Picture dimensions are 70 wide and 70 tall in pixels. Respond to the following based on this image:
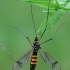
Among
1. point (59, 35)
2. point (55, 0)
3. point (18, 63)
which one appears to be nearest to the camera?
point (55, 0)

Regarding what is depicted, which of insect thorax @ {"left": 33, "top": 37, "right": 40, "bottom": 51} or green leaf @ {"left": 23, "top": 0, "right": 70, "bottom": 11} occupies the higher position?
green leaf @ {"left": 23, "top": 0, "right": 70, "bottom": 11}

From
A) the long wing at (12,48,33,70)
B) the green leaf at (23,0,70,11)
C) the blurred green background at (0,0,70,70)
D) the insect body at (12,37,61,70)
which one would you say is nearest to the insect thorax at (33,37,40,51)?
the insect body at (12,37,61,70)

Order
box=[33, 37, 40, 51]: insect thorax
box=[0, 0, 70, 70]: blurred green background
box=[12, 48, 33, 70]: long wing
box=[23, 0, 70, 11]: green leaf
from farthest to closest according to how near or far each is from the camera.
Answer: box=[0, 0, 70, 70]: blurred green background < box=[33, 37, 40, 51]: insect thorax < box=[12, 48, 33, 70]: long wing < box=[23, 0, 70, 11]: green leaf

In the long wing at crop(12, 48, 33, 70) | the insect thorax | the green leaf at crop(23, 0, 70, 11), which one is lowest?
the long wing at crop(12, 48, 33, 70)

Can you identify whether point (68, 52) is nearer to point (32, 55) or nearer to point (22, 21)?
point (22, 21)

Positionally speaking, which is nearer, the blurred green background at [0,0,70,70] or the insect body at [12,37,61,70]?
the insect body at [12,37,61,70]

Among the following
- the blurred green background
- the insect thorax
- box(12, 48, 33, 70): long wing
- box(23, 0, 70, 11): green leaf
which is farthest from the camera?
the blurred green background

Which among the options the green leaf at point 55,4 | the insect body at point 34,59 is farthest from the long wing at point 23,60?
the green leaf at point 55,4

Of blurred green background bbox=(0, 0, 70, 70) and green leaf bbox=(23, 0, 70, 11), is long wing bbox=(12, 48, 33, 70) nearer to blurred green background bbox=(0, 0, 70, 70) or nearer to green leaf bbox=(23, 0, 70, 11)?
green leaf bbox=(23, 0, 70, 11)

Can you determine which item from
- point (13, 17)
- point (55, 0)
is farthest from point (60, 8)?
point (13, 17)

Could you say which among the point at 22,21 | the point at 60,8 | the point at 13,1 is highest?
the point at 13,1

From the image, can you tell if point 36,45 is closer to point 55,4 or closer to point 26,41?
point 55,4
